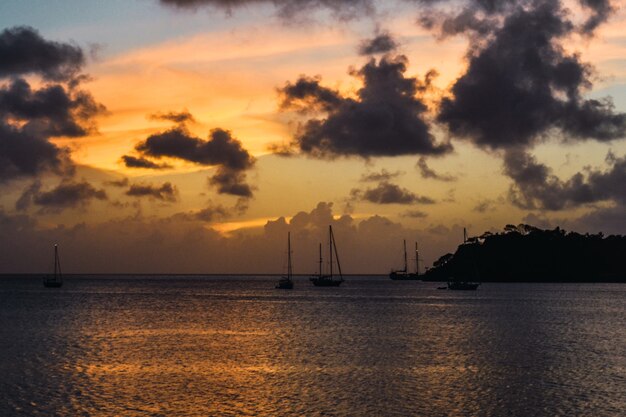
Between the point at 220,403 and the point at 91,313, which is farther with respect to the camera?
the point at 91,313

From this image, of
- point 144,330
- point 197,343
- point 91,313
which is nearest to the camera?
point 197,343

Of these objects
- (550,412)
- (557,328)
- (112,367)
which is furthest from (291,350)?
(557,328)

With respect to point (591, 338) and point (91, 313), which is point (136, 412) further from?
point (91, 313)

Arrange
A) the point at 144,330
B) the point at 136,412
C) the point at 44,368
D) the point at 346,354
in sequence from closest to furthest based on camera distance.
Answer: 1. the point at 136,412
2. the point at 44,368
3. the point at 346,354
4. the point at 144,330

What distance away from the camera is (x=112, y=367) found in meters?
60.3

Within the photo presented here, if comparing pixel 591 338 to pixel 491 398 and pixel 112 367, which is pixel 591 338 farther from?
pixel 112 367

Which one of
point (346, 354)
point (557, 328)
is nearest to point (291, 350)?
point (346, 354)

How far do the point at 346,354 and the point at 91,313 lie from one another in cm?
7904

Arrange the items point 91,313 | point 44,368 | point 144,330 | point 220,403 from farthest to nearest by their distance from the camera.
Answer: point 91,313
point 144,330
point 44,368
point 220,403

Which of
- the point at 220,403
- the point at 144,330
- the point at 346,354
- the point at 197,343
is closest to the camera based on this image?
the point at 220,403

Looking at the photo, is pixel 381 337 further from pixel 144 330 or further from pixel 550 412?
pixel 550 412

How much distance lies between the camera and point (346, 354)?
69.4m

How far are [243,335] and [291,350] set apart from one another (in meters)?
19.1

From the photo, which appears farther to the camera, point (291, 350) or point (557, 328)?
point (557, 328)
